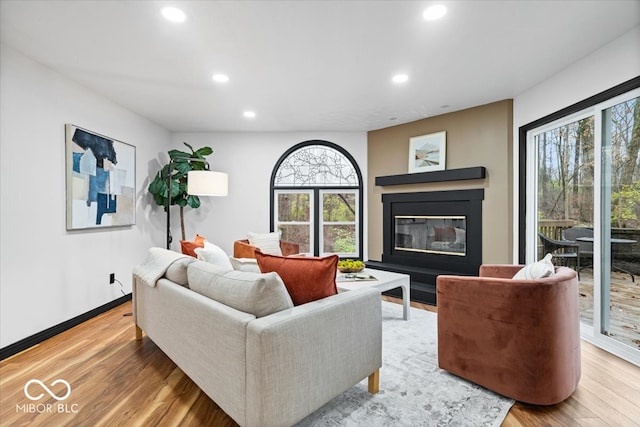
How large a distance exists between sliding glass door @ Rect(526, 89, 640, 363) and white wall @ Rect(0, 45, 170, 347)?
473 cm

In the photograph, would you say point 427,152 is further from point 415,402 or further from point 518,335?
point 415,402

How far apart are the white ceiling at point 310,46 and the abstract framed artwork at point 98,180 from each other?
56cm

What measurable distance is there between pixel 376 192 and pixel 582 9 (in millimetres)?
3257

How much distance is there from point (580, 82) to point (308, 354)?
3.17 m

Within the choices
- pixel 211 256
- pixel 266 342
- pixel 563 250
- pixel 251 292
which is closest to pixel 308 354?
pixel 266 342

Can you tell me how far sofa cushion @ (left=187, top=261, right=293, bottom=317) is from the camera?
1.57m

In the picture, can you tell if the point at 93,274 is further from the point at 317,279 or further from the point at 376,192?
the point at 376,192

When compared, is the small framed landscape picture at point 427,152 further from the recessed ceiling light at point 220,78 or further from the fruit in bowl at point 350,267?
the recessed ceiling light at point 220,78

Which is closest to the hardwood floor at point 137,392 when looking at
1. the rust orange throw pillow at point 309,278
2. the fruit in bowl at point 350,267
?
the rust orange throw pillow at point 309,278

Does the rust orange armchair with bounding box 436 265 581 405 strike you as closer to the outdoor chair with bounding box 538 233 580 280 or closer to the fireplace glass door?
the outdoor chair with bounding box 538 233 580 280

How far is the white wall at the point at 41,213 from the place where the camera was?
8.20ft

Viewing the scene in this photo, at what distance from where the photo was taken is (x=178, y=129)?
497 centimetres

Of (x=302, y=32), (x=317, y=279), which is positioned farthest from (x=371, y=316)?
(x=302, y=32)

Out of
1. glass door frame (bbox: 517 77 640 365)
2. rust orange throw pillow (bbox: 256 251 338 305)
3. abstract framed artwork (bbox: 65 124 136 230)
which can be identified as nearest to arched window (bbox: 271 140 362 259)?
abstract framed artwork (bbox: 65 124 136 230)
